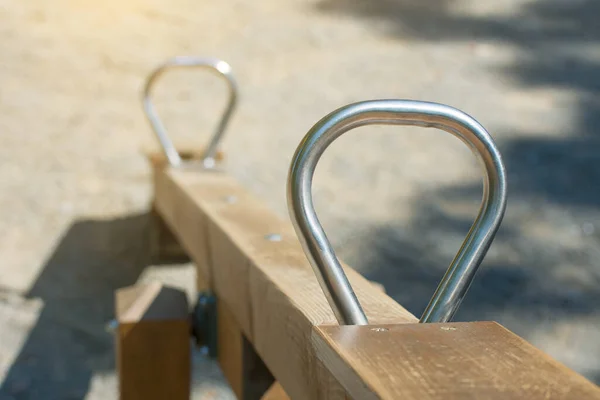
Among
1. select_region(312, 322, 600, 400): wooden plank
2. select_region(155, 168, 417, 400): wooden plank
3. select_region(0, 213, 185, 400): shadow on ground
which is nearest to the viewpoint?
select_region(312, 322, 600, 400): wooden plank

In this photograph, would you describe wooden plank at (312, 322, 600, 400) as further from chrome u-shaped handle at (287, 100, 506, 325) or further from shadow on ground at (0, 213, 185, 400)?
shadow on ground at (0, 213, 185, 400)

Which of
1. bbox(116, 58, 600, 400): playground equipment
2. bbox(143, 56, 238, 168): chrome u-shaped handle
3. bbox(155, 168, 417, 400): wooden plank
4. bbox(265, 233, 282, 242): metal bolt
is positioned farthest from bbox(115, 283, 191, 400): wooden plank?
bbox(143, 56, 238, 168): chrome u-shaped handle

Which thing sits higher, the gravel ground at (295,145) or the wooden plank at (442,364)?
the wooden plank at (442,364)

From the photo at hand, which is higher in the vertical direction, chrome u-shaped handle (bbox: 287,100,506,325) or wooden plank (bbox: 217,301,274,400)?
chrome u-shaped handle (bbox: 287,100,506,325)

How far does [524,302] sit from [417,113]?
2.05 metres

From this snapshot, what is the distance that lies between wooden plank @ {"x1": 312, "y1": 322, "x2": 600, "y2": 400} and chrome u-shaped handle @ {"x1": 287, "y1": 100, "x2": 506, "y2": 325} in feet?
0.20

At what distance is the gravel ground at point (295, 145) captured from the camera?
286cm

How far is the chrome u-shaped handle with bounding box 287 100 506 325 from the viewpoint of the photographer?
36.1 inches

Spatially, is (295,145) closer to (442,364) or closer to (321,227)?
(321,227)

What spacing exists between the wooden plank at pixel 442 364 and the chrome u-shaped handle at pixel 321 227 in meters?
0.06

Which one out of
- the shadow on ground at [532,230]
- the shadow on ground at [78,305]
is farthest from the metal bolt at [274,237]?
the shadow on ground at [78,305]

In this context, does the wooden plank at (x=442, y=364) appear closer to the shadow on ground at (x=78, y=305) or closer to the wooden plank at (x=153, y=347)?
the wooden plank at (x=153, y=347)

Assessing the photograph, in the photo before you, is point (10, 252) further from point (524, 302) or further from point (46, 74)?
point (524, 302)

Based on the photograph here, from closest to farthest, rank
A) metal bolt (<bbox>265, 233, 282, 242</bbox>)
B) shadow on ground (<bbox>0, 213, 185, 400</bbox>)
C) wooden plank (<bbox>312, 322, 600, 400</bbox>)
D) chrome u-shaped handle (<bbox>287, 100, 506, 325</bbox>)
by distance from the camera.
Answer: wooden plank (<bbox>312, 322, 600, 400</bbox>) → chrome u-shaped handle (<bbox>287, 100, 506, 325</bbox>) → metal bolt (<bbox>265, 233, 282, 242</bbox>) → shadow on ground (<bbox>0, 213, 185, 400</bbox>)
